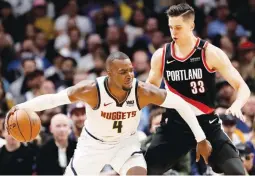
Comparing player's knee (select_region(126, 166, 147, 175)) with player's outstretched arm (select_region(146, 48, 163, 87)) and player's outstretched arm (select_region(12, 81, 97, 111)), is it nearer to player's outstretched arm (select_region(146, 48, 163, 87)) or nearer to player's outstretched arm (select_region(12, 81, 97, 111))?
player's outstretched arm (select_region(12, 81, 97, 111))

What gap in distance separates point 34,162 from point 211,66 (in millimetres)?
3007

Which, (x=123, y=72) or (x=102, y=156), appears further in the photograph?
(x=102, y=156)

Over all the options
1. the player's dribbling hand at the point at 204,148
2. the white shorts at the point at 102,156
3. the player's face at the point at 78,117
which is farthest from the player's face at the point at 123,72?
the player's face at the point at 78,117

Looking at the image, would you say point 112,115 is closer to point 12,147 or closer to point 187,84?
point 187,84

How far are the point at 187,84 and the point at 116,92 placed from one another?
0.78 m

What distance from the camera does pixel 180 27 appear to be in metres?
6.68

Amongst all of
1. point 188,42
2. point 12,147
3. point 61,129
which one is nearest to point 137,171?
point 188,42

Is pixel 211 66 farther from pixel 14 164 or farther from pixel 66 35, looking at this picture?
pixel 66 35

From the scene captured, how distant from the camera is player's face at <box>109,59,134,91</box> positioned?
627cm

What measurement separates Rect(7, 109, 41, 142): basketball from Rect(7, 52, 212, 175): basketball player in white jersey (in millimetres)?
82

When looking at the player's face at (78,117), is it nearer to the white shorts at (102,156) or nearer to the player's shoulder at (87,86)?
the white shorts at (102,156)

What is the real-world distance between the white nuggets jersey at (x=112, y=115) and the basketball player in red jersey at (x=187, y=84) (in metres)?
0.41

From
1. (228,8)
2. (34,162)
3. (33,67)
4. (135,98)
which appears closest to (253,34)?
(228,8)

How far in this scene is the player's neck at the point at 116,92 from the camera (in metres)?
6.44
